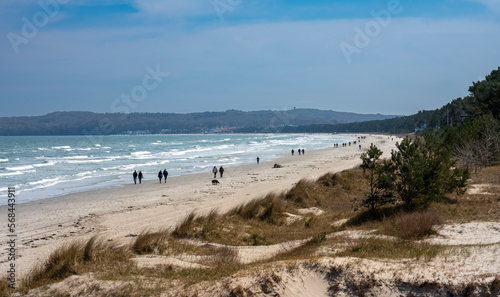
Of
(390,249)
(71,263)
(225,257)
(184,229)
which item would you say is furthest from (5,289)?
(390,249)

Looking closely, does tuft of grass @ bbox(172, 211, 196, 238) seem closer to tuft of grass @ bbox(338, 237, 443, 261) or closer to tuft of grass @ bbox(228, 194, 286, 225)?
tuft of grass @ bbox(228, 194, 286, 225)

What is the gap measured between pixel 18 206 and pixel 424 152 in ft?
64.4

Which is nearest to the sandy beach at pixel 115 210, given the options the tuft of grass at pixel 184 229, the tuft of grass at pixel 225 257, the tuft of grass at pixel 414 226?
the tuft of grass at pixel 184 229

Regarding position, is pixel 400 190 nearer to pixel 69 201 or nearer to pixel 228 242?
pixel 228 242

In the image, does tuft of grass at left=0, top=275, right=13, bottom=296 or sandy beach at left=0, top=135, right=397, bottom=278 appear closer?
tuft of grass at left=0, top=275, right=13, bottom=296

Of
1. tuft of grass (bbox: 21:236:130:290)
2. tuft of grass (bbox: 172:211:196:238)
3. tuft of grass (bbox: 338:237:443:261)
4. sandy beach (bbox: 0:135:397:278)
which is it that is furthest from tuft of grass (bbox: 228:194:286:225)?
tuft of grass (bbox: 21:236:130:290)

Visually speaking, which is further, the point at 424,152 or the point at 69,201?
the point at 69,201

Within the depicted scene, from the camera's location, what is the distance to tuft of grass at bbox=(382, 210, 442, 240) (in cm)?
1011

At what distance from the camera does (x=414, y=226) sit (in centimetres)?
1027

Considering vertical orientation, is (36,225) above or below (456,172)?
below

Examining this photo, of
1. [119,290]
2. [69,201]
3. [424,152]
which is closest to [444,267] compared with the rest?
[119,290]

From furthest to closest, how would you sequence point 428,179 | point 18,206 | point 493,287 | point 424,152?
1. point 18,206
2. point 424,152
3. point 428,179
4. point 493,287

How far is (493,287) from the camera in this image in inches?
246

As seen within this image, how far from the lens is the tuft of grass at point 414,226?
33.2ft
